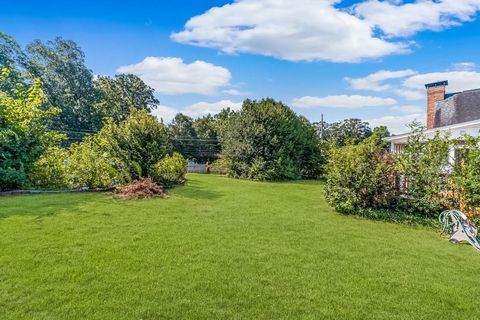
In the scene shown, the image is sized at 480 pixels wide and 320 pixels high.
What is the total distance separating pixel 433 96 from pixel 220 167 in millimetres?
14954

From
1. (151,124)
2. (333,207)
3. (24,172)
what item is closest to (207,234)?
(333,207)

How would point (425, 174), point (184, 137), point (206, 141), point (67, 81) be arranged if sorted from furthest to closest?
point (206, 141)
point (184, 137)
point (67, 81)
point (425, 174)

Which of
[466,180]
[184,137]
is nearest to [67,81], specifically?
[184,137]

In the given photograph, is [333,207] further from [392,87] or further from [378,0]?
[392,87]

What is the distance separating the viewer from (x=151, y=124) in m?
12.2

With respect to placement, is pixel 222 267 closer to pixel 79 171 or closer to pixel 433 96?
pixel 79 171

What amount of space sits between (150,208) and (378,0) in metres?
9.19

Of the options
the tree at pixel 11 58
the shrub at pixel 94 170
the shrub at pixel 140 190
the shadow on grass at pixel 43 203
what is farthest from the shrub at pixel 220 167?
the tree at pixel 11 58

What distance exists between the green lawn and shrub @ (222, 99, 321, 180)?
11.4m

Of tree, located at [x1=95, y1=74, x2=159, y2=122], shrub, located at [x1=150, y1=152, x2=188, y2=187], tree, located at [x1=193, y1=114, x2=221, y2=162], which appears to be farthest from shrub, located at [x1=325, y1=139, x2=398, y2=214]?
tree, located at [x1=95, y1=74, x2=159, y2=122]

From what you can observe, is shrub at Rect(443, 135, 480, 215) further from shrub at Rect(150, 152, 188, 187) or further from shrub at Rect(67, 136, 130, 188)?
shrub at Rect(67, 136, 130, 188)

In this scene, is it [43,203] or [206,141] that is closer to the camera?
[43,203]

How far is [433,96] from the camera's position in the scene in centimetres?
1989

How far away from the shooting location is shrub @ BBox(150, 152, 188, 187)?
12.4 metres
